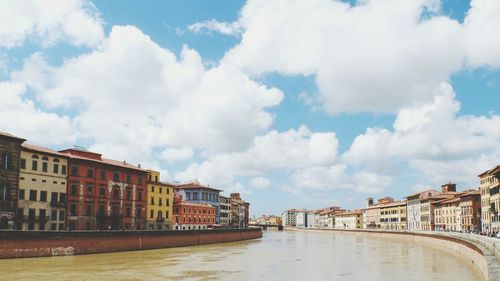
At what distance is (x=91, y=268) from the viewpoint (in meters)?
44.7

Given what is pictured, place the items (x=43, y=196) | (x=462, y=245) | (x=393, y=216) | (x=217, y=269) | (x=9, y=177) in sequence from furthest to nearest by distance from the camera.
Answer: (x=393, y=216) < (x=43, y=196) < (x=462, y=245) < (x=9, y=177) < (x=217, y=269)

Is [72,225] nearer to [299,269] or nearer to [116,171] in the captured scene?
[116,171]

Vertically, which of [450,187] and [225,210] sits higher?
[450,187]

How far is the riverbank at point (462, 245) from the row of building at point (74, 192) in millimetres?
48931

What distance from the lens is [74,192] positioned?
7044 centimetres

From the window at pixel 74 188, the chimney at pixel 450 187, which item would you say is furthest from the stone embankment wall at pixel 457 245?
the window at pixel 74 188

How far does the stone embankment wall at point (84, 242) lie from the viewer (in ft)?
164

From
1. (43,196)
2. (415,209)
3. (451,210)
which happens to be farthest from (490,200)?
(43,196)

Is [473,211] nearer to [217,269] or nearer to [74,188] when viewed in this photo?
[217,269]

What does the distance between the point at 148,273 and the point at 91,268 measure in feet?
20.5

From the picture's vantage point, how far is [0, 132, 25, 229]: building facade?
57906 millimetres

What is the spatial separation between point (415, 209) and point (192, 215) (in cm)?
7801

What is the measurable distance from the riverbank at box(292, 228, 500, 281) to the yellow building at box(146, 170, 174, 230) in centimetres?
4823

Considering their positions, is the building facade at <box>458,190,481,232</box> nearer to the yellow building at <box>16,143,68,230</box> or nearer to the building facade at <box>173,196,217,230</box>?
the building facade at <box>173,196,217,230</box>
